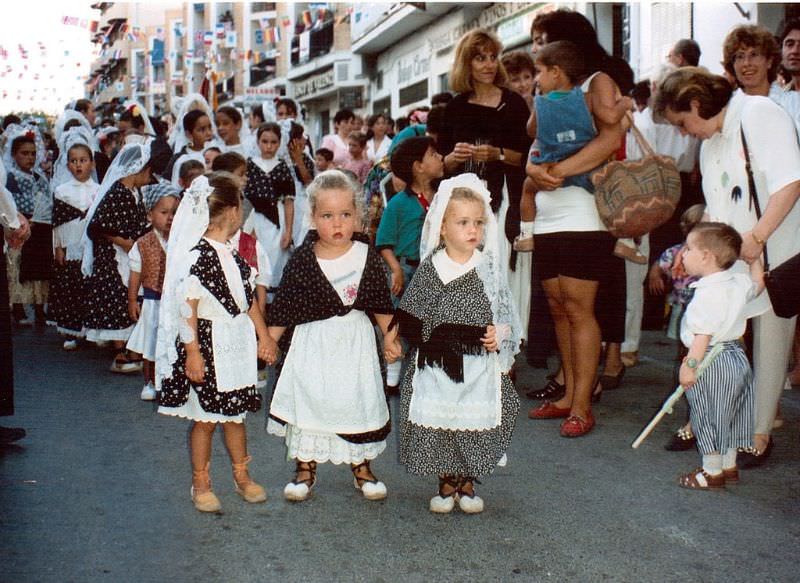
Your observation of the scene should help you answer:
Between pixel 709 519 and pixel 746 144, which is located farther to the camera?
pixel 746 144

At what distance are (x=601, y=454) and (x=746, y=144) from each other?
1708mm

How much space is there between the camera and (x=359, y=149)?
488 inches

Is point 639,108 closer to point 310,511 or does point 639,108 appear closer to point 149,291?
point 149,291

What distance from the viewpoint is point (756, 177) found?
445 cm

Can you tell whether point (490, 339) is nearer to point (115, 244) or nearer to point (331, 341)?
point (331, 341)

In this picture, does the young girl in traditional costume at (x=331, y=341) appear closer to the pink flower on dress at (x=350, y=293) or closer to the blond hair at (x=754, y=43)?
the pink flower on dress at (x=350, y=293)

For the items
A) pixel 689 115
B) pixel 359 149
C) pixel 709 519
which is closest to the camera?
pixel 709 519

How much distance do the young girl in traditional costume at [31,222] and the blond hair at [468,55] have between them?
572 cm

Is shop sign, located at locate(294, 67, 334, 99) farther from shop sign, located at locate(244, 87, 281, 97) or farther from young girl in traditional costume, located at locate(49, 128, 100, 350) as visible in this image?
young girl in traditional costume, located at locate(49, 128, 100, 350)

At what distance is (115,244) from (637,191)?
15.2 ft

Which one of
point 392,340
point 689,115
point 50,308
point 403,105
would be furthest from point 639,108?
point 403,105

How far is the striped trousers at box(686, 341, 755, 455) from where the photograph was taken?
164 inches

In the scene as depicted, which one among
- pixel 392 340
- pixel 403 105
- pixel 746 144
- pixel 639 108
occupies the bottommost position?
pixel 392 340

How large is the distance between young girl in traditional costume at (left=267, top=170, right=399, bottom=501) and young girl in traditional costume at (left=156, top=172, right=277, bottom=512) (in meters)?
0.17
